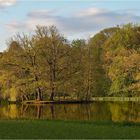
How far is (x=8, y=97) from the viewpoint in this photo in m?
Answer: 56.7

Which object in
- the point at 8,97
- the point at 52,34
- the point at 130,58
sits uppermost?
the point at 52,34

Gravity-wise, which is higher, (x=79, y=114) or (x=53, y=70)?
(x=53, y=70)

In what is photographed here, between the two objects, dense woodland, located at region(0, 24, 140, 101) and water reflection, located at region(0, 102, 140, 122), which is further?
dense woodland, located at region(0, 24, 140, 101)

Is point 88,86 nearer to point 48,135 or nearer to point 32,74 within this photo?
point 32,74

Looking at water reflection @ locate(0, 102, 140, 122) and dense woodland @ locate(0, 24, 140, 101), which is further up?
dense woodland @ locate(0, 24, 140, 101)

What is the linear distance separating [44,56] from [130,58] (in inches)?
477

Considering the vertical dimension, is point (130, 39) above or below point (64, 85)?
above

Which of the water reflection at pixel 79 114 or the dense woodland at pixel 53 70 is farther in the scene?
the dense woodland at pixel 53 70

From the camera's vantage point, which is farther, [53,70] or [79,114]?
[53,70]

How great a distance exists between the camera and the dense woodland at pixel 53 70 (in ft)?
176

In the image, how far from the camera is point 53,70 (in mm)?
54875

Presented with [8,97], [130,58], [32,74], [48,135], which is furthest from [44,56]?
[48,135]

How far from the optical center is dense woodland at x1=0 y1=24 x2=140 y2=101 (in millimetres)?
53594

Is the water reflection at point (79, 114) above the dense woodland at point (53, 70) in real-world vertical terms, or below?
below
